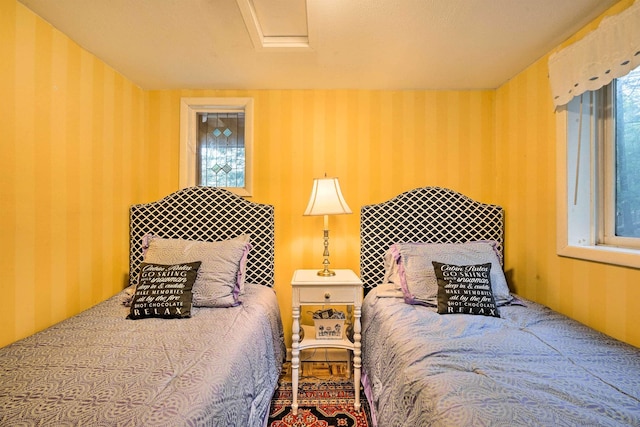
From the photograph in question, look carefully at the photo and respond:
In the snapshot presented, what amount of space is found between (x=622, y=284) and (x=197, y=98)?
9.42 ft

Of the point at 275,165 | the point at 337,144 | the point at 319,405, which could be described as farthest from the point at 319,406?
the point at 337,144

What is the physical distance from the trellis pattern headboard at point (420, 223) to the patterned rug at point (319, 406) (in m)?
0.72

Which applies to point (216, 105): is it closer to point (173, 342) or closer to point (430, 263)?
point (173, 342)

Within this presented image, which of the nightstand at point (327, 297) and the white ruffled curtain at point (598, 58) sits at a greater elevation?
the white ruffled curtain at point (598, 58)

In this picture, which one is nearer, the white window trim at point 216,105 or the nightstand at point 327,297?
the nightstand at point 327,297

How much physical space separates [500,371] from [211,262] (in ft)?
5.10

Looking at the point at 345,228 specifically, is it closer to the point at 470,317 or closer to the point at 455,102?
the point at 470,317

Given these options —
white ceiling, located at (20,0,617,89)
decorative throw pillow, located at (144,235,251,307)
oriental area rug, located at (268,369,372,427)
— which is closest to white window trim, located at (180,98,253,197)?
white ceiling, located at (20,0,617,89)

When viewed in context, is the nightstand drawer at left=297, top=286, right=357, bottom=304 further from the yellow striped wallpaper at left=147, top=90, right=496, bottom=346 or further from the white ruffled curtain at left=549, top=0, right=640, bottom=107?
the white ruffled curtain at left=549, top=0, right=640, bottom=107

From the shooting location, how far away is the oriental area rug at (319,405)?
180cm

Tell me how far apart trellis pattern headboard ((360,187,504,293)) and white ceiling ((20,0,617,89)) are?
90cm

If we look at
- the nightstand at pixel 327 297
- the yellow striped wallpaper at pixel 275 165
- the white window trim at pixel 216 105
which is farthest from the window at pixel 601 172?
the white window trim at pixel 216 105

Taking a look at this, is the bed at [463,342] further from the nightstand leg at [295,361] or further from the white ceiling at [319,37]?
the white ceiling at [319,37]

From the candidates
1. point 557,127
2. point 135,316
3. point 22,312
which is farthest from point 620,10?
point 22,312
